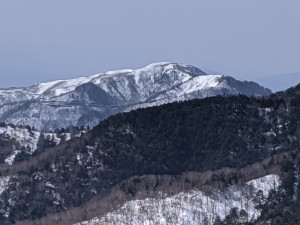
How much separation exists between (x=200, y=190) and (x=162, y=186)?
10.4 meters

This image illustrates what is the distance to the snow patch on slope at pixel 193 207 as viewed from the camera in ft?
579

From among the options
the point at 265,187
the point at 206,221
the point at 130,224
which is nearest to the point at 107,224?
the point at 130,224

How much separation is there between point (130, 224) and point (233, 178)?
25.0 metres

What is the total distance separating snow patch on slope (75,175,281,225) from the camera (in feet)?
579

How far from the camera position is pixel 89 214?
190m

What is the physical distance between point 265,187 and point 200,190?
490 inches

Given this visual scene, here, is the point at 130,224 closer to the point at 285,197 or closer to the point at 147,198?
the point at 147,198

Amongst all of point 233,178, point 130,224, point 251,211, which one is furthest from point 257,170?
point 130,224

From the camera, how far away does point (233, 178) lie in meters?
190

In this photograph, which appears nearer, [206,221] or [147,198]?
[206,221]

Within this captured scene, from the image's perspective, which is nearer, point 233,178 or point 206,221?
point 206,221

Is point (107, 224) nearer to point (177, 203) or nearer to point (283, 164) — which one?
point (177, 203)

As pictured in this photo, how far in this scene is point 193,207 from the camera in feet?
589

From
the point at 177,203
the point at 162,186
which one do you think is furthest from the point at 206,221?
the point at 162,186
